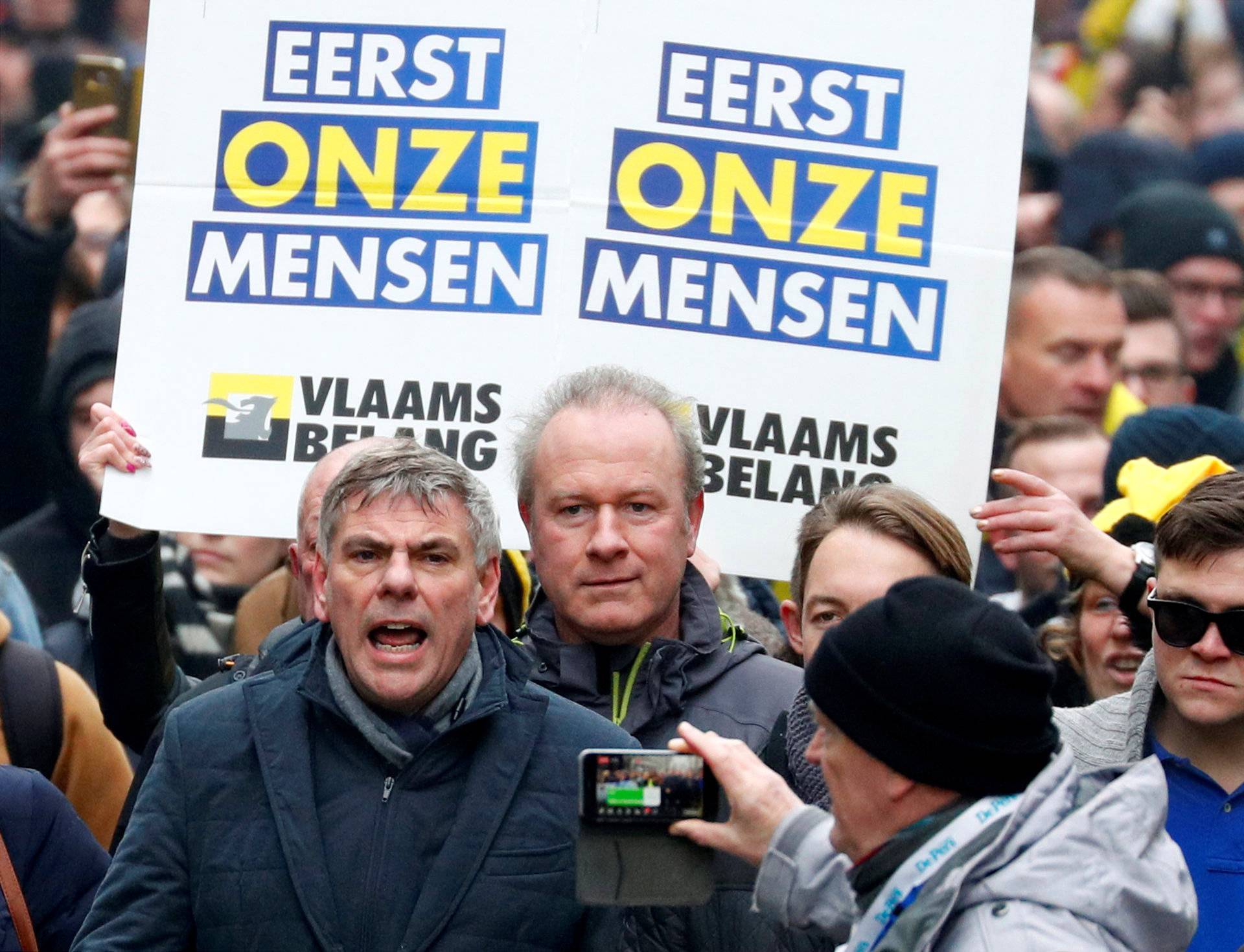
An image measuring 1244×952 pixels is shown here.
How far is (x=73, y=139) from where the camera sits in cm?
494

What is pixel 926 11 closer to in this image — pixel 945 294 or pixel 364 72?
pixel 945 294

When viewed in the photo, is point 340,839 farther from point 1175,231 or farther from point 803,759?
point 1175,231

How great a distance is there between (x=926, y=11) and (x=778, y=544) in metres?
1.20

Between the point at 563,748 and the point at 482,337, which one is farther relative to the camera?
the point at 482,337

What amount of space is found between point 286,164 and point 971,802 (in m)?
2.44

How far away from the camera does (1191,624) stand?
3.02m

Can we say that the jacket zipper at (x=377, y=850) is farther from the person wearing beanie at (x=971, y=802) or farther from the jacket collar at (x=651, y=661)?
the person wearing beanie at (x=971, y=802)

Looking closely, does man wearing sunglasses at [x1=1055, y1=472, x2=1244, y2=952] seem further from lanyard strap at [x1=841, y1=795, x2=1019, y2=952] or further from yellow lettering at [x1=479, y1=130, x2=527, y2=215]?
yellow lettering at [x1=479, y1=130, x2=527, y2=215]

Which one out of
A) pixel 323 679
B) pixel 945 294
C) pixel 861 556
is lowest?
pixel 323 679

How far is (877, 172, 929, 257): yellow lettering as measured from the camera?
407 centimetres

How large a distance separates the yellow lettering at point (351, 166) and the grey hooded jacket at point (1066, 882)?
7.57 feet

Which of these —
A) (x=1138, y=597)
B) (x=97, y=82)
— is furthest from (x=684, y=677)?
(x=97, y=82)

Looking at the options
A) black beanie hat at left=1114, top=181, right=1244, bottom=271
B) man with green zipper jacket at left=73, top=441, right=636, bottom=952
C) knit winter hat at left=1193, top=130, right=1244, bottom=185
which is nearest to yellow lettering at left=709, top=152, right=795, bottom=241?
man with green zipper jacket at left=73, top=441, right=636, bottom=952

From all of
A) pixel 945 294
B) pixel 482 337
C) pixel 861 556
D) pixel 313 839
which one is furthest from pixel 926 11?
pixel 313 839
